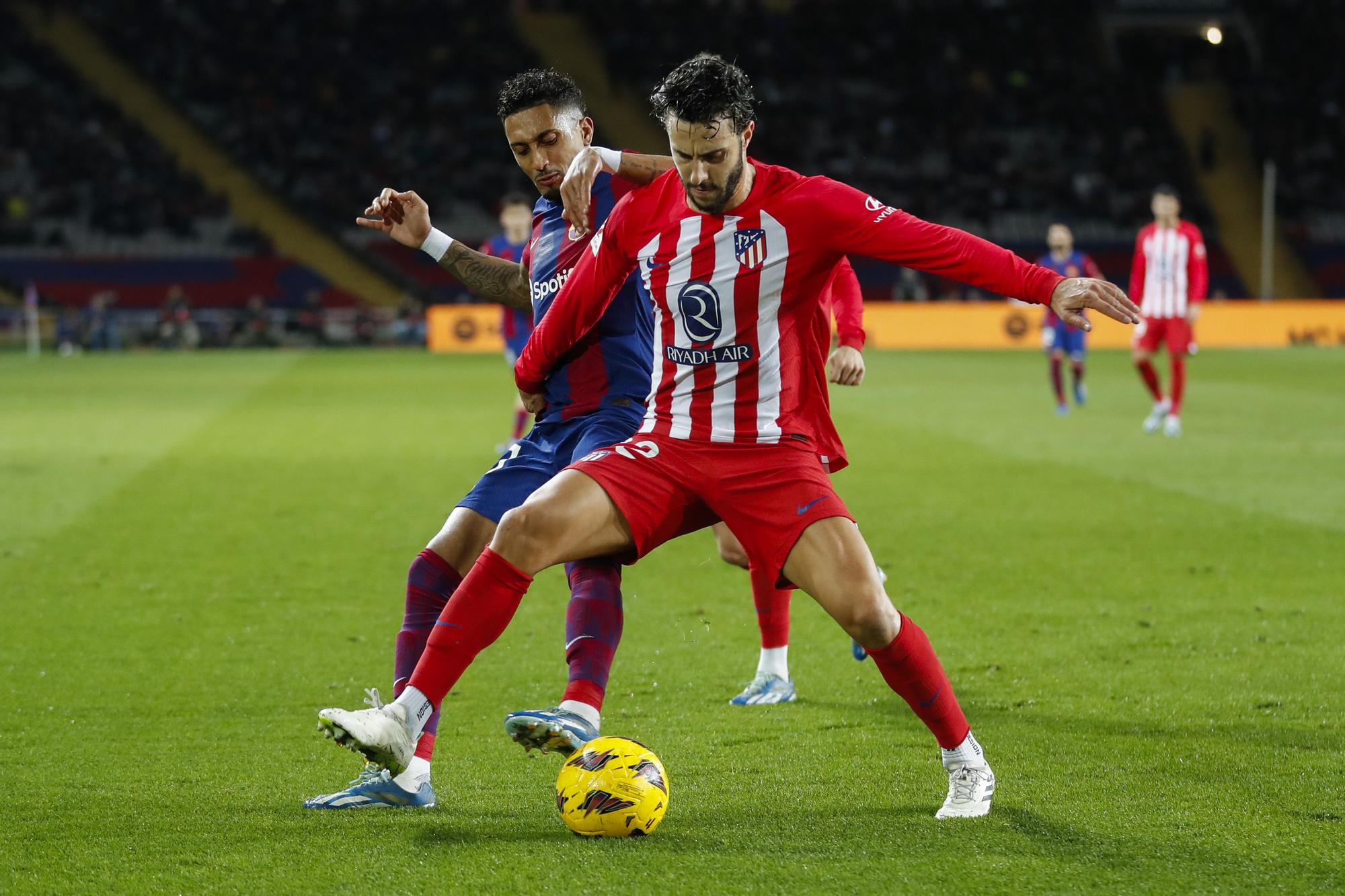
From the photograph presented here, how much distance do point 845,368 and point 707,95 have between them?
1.30 meters

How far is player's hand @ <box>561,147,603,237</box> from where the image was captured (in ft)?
14.7

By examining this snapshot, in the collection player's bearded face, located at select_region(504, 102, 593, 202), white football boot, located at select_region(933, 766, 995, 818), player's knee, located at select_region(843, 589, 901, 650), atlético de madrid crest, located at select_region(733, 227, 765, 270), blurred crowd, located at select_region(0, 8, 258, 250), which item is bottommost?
white football boot, located at select_region(933, 766, 995, 818)

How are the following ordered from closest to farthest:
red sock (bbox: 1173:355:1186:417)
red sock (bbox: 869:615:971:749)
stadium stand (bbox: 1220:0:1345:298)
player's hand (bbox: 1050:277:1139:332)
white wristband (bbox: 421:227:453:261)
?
player's hand (bbox: 1050:277:1139:332) < red sock (bbox: 869:615:971:749) < white wristband (bbox: 421:227:453:261) < red sock (bbox: 1173:355:1186:417) < stadium stand (bbox: 1220:0:1345:298)

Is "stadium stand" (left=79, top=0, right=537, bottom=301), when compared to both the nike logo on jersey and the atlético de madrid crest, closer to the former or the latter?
the atlético de madrid crest

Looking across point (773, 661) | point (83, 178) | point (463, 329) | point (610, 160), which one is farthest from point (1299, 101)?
point (610, 160)

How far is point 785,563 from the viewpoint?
420cm

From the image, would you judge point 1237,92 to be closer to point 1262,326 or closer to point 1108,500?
point 1262,326

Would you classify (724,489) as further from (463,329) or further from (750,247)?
(463,329)

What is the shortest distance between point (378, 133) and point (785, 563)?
129 ft

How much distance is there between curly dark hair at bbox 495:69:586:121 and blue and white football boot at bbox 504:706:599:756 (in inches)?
74.6

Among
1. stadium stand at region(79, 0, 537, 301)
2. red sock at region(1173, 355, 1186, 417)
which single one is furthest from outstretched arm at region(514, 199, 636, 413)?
stadium stand at region(79, 0, 537, 301)

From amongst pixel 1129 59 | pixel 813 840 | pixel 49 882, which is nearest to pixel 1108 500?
pixel 813 840

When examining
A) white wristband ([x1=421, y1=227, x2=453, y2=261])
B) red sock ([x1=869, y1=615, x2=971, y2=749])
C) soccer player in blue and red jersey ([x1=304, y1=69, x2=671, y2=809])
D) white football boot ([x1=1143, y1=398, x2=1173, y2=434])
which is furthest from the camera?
white football boot ([x1=1143, y1=398, x2=1173, y2=434])

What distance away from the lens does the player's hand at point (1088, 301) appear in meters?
3.92
